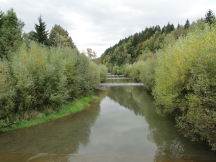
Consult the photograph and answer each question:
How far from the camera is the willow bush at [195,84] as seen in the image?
10.1 meters

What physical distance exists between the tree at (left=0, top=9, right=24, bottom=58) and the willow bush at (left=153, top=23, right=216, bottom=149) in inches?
1011

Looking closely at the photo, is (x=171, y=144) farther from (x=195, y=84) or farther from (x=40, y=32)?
(x=40, y=32)

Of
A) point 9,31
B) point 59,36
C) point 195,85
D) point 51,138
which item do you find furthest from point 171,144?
point 59,36

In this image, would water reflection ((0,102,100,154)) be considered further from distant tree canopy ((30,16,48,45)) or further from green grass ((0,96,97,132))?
distant tree canopy ((30,16,48,45))

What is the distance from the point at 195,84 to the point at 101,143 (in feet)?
26.8

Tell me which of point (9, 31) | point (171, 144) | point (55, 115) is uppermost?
point (9, 31)

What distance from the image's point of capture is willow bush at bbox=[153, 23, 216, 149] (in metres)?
10.1

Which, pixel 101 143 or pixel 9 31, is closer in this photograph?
pixel 101 143

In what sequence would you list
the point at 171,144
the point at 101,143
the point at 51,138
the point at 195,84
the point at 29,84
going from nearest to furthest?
1. the point at 195,84
2. the point at 171,144
3. the point at 101,143
4. the point at 51,138
5. the point at 29,84

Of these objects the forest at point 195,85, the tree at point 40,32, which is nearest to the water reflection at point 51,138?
the forest at point 195,85

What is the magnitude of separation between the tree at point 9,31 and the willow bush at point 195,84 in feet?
84.2

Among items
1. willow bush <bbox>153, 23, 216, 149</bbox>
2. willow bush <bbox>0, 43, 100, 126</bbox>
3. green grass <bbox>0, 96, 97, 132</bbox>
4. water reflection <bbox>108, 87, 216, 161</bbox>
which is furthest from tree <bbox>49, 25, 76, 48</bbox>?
water reflection <bbox>108, 87, 216, 161</bbox>

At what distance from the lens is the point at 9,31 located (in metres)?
31.1

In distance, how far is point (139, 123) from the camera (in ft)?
61.0
